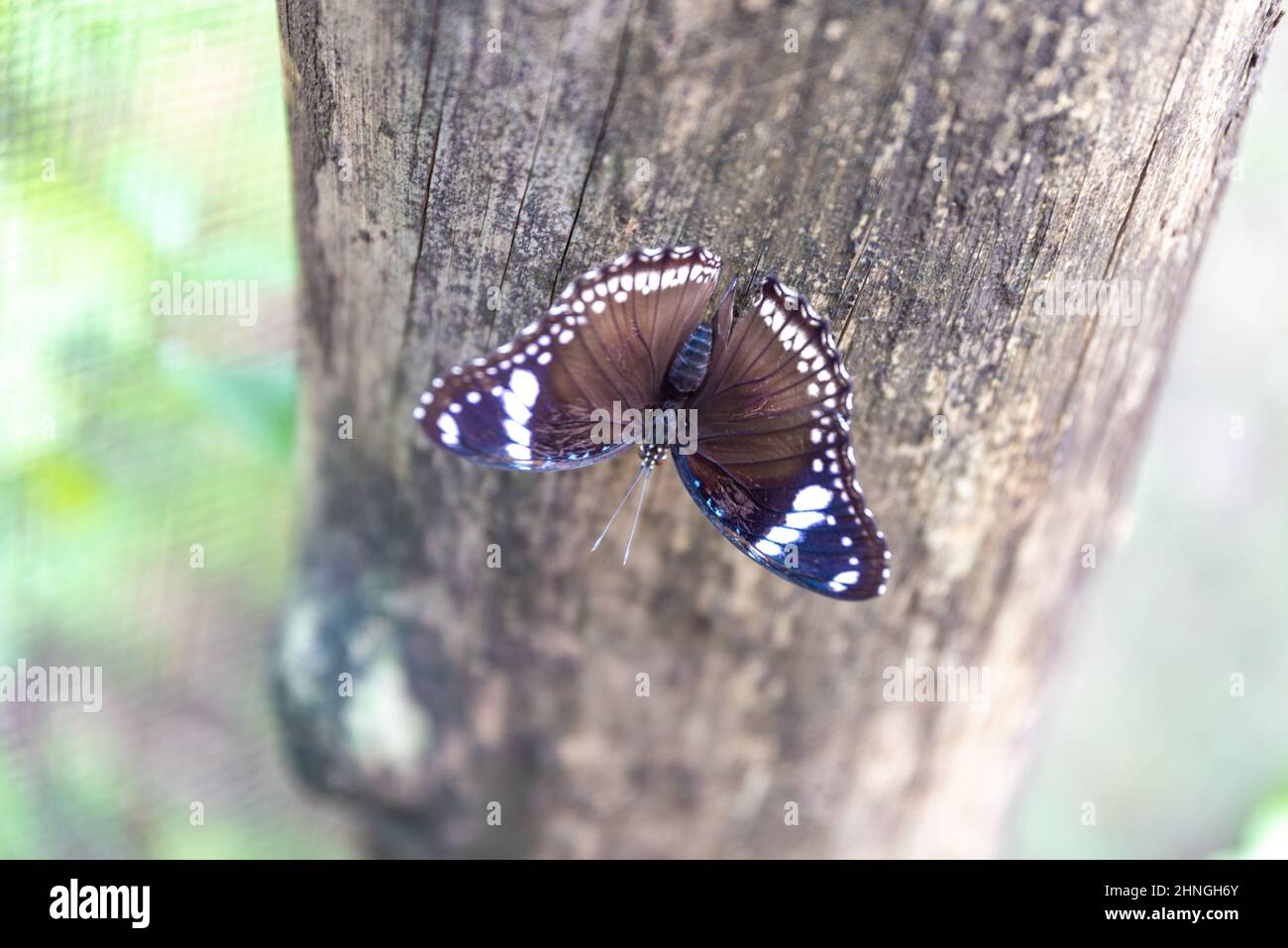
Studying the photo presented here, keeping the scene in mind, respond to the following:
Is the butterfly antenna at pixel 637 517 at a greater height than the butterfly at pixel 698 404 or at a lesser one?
lesser

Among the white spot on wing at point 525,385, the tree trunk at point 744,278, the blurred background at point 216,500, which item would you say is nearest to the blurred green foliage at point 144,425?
the blurred background at point 216,500

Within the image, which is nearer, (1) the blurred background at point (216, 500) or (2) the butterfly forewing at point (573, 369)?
(2) the butterfly forewing at point (573, 369)

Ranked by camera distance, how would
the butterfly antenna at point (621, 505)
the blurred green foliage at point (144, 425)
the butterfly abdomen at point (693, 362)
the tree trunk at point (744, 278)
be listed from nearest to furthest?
the tree trunk at point (744, 278) < the butterfly abdomen at point (693, 362) < the butterfly antenna at point (621, 505) < the blurred green foliage at point (144, 425)

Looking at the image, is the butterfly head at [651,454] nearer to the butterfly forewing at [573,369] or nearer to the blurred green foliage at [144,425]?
the butterfly forewing at [573,369]

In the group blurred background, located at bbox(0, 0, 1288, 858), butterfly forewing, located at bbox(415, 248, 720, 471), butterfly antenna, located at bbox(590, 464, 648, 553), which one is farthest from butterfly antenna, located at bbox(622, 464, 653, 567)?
blurred background, located at bbox(0, 0, 1288, 858)
